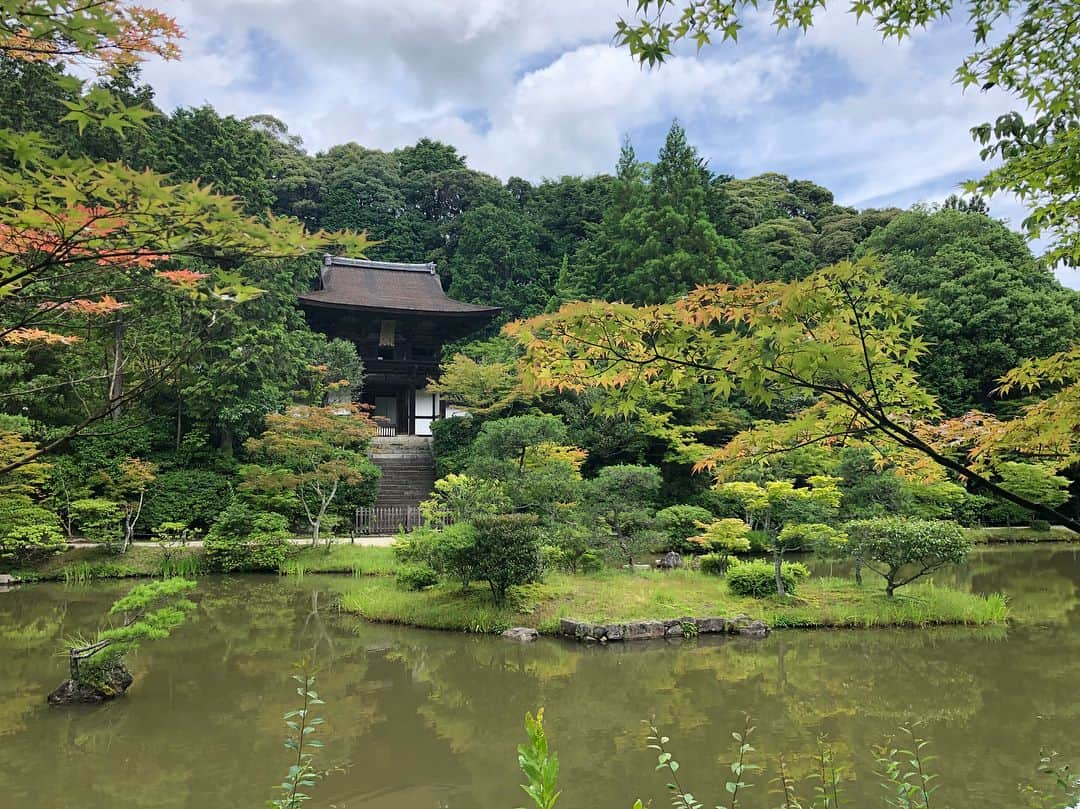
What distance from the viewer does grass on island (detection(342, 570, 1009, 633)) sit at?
290 inches

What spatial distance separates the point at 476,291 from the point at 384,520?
14228 mm

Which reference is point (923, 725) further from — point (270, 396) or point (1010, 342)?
point (1010, 342)

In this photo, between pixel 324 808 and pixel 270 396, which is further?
pixel 270 396

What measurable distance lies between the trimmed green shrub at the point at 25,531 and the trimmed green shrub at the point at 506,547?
7158 mm

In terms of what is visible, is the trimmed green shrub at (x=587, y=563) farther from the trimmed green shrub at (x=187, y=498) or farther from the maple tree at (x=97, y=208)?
the maple tree at (x=97, y=208)

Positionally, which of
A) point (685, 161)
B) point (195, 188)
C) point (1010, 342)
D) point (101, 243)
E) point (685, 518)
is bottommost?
point (685, 518)

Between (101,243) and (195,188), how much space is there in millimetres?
291

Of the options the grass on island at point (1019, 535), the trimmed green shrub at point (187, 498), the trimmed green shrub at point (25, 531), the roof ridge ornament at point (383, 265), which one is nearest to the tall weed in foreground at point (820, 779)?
the trimmed green shrub at point (25, 531)

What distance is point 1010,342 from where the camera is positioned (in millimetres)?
18562

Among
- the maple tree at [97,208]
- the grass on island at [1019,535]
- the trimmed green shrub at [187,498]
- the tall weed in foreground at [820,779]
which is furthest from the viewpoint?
the grass on island at [1019,535]

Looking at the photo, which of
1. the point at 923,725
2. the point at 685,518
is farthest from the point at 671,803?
Answer: the point at 685,518

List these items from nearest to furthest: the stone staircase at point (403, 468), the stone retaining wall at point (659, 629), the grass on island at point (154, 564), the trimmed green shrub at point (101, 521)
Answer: the stone retaining wall at point (659, 629) → the grass on island at point (154, 564) → the trimmed green shrub at point (101, 521) → the stone staircase at point (403, 468)

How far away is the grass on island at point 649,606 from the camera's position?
24.1 feet

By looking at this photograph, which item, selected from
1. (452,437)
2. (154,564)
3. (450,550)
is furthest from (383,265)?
(450,550)
